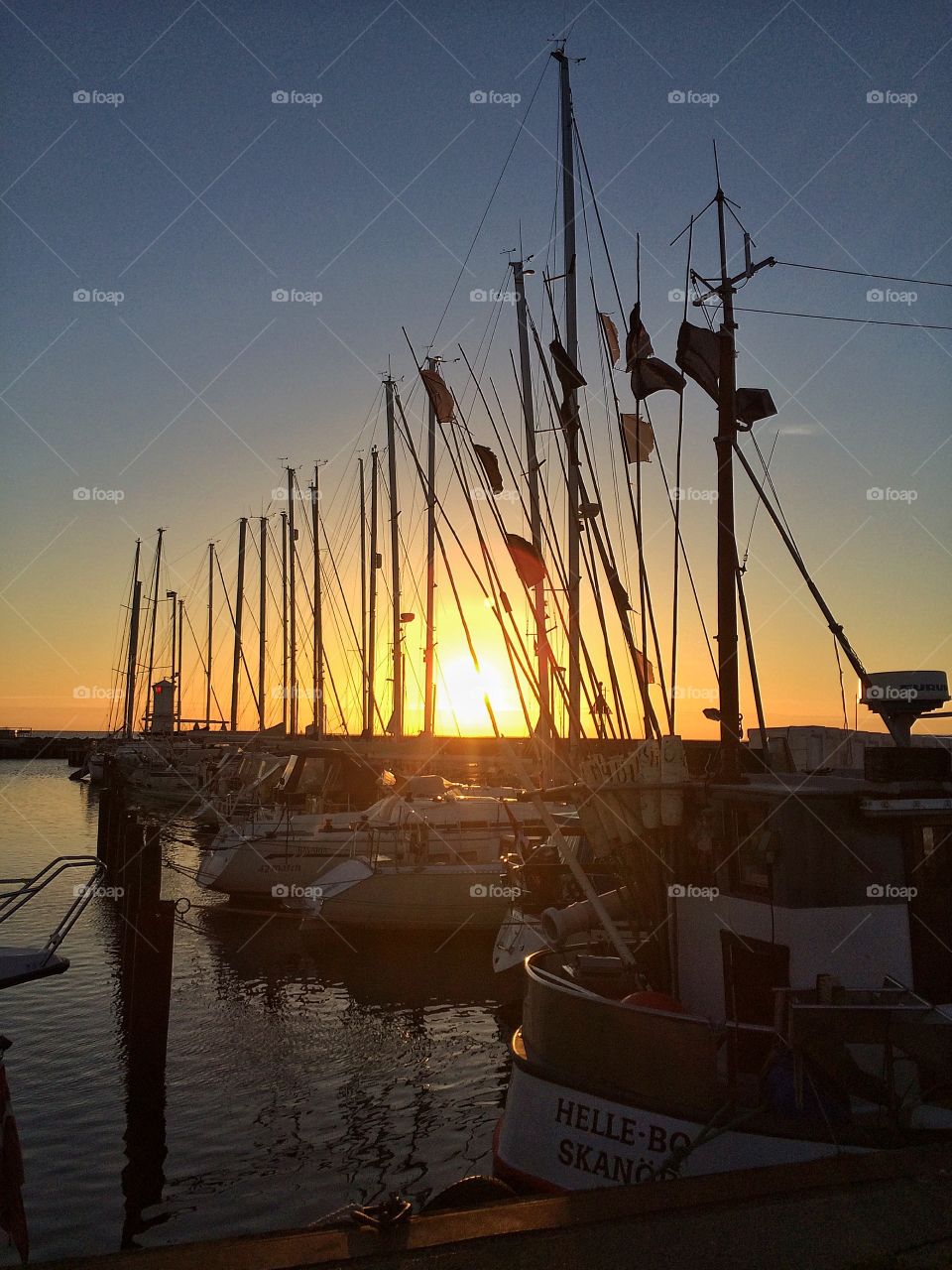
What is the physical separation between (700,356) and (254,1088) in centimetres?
1264

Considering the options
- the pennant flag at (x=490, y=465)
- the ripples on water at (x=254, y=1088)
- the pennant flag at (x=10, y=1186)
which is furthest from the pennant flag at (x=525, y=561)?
the pennant flag at (x=10, y=1186)

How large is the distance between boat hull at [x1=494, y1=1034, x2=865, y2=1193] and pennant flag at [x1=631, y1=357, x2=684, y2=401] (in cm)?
924

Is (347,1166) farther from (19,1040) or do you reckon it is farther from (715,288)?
(715,288)

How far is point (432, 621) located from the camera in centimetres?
3444

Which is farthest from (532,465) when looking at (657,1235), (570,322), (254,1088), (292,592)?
(292,592)

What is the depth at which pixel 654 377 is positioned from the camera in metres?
13.6

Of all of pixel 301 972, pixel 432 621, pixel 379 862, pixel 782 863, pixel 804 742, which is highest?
pixel 432 621

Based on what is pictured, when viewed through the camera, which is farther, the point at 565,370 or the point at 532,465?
the point at 532,465

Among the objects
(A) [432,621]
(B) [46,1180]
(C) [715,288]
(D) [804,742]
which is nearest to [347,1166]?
(B) [46,1180]

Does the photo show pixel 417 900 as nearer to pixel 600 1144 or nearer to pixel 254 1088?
pixel 254 1088

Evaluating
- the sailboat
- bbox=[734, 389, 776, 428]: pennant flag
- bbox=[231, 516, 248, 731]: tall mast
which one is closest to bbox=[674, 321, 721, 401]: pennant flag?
bbox=[734, 389, 776, 428]: pennant flag

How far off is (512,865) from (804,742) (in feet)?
27.9

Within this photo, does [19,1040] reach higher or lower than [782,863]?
lower

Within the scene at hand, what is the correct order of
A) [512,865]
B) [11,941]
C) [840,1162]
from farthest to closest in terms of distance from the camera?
[11,941] < [512,865] < [840,1162]
